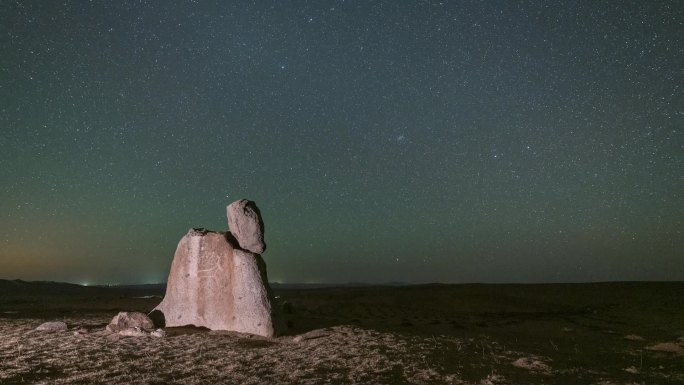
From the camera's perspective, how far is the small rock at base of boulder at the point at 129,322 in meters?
11.8

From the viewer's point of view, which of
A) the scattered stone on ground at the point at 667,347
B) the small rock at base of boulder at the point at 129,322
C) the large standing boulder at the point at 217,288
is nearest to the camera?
the scattered stone on ground at the point at 667,347

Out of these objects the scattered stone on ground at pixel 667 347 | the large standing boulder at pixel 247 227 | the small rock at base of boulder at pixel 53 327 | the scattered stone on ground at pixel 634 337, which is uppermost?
the large standing boulder at pixel 247 227

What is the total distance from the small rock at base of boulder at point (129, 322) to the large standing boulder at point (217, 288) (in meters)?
0.87

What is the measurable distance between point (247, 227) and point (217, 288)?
1.92 metres

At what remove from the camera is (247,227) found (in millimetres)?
13039

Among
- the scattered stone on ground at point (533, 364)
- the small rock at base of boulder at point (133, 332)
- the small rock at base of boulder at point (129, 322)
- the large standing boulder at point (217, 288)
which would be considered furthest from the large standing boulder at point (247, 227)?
the scattered stone on ground at point (533, 364)

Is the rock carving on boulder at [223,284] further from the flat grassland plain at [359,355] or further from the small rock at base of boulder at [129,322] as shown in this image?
the small rock at base of boulder at [129,322]

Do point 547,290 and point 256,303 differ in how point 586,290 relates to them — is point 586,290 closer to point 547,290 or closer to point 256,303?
point 547,290

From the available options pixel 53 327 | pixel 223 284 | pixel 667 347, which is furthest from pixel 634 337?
pixel 53 327

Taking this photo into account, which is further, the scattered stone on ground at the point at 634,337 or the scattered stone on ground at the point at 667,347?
the scattered stone on ground at the point at 634,337

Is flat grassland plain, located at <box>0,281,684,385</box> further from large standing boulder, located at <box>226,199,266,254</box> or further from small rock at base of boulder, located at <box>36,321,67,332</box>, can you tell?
large standing boulder, located at <box>226,199,266,254</box>

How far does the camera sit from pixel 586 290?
30391 millimetres

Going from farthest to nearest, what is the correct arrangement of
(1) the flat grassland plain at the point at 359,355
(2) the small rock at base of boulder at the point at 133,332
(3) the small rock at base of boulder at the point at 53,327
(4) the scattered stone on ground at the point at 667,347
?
(3) the small rock at base of boulder at the point at 53,327 < (2) the small rock at base of boulder at the point at 133,332 < (4) the scattered stone on ground at the point at 667,347 < (1) the flat grassland plain at the point at 359,355

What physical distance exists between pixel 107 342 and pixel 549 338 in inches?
481
